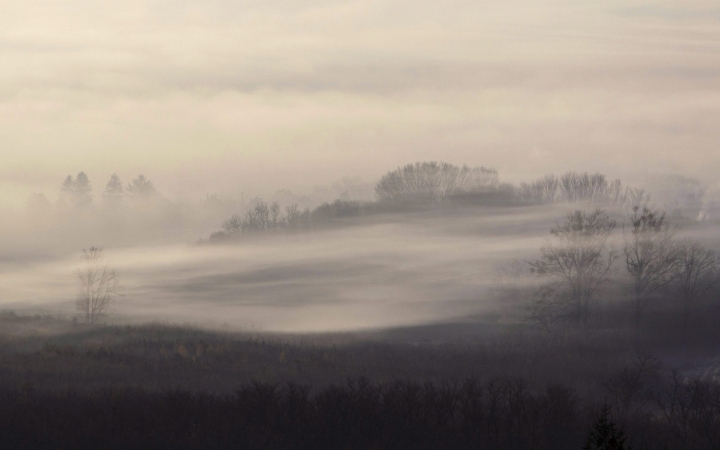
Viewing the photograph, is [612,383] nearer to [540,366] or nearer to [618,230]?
Result: [540,366]

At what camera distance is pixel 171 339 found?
207 ft

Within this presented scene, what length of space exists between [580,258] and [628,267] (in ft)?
16.2

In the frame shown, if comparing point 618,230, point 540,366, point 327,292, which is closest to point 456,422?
point 540,366

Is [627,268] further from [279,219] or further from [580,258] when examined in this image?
[279,219]

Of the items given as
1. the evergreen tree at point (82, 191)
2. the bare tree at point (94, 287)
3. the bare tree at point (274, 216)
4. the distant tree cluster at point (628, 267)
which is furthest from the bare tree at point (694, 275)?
the evergreen tree at point (82, 191)

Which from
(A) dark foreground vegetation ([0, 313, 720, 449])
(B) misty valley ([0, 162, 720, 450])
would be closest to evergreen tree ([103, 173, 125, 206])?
(B) misty valley ([0, 162, 720, 450])

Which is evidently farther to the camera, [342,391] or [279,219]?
[279,219]

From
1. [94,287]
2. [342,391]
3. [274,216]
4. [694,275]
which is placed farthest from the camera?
[274,216]

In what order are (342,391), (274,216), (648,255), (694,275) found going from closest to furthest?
(342,391) < (648,255) < (694,275) < (274,216)

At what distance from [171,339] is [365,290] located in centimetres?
8820

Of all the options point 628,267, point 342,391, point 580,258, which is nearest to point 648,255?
point 628,267

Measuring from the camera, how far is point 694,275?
3433 inches

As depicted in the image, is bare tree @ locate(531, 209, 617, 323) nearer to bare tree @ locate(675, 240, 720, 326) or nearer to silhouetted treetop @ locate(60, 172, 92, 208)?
bare tree @ locate(675, 240, 720, 326)

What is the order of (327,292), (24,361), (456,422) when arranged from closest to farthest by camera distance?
1. (456,422)
2. (24,361)
3. (327,292)
